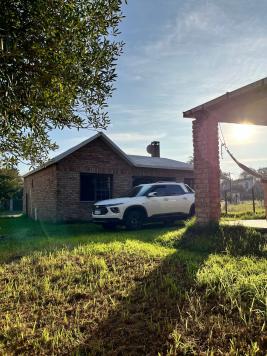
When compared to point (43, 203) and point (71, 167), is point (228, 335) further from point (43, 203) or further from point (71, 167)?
point (43, 203)

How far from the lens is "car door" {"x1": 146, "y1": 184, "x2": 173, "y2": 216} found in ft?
44.9

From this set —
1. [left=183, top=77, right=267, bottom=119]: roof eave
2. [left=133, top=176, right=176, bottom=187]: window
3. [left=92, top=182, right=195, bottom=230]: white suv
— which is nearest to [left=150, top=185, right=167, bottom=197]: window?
[left=92, top=182, right=195, bottom=230]: white suv

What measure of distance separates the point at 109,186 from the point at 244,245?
12340mm

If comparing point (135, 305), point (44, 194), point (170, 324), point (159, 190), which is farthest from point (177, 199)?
point (170, 324)

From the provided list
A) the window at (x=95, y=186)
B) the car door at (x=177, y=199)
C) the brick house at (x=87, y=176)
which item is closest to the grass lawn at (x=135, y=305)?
the car door at (x=177, y=199)

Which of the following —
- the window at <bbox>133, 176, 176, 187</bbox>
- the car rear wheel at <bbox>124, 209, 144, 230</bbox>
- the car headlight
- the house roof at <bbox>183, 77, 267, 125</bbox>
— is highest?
the house roof at <bbox>183, 77, 267, 125</bbox>

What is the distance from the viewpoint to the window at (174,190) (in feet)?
47.2

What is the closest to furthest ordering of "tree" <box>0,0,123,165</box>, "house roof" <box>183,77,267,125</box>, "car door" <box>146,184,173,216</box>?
1. "tree" <box>0,0,123,165</box>
2. "house roof" <box>183,77,267,125</box>
3. "car door" <box>146,184,173,216</box>

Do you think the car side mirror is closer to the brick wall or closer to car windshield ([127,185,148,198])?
car windshield ([127,185,148,198])

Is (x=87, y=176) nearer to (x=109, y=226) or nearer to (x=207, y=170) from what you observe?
(x=109, y=226)

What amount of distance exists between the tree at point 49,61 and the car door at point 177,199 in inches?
347

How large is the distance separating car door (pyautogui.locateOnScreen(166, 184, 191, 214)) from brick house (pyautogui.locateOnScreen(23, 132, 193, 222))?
4.82m

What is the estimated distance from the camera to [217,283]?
4582 millimetres

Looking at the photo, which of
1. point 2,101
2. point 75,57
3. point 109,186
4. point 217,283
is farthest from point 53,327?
point 109,186
